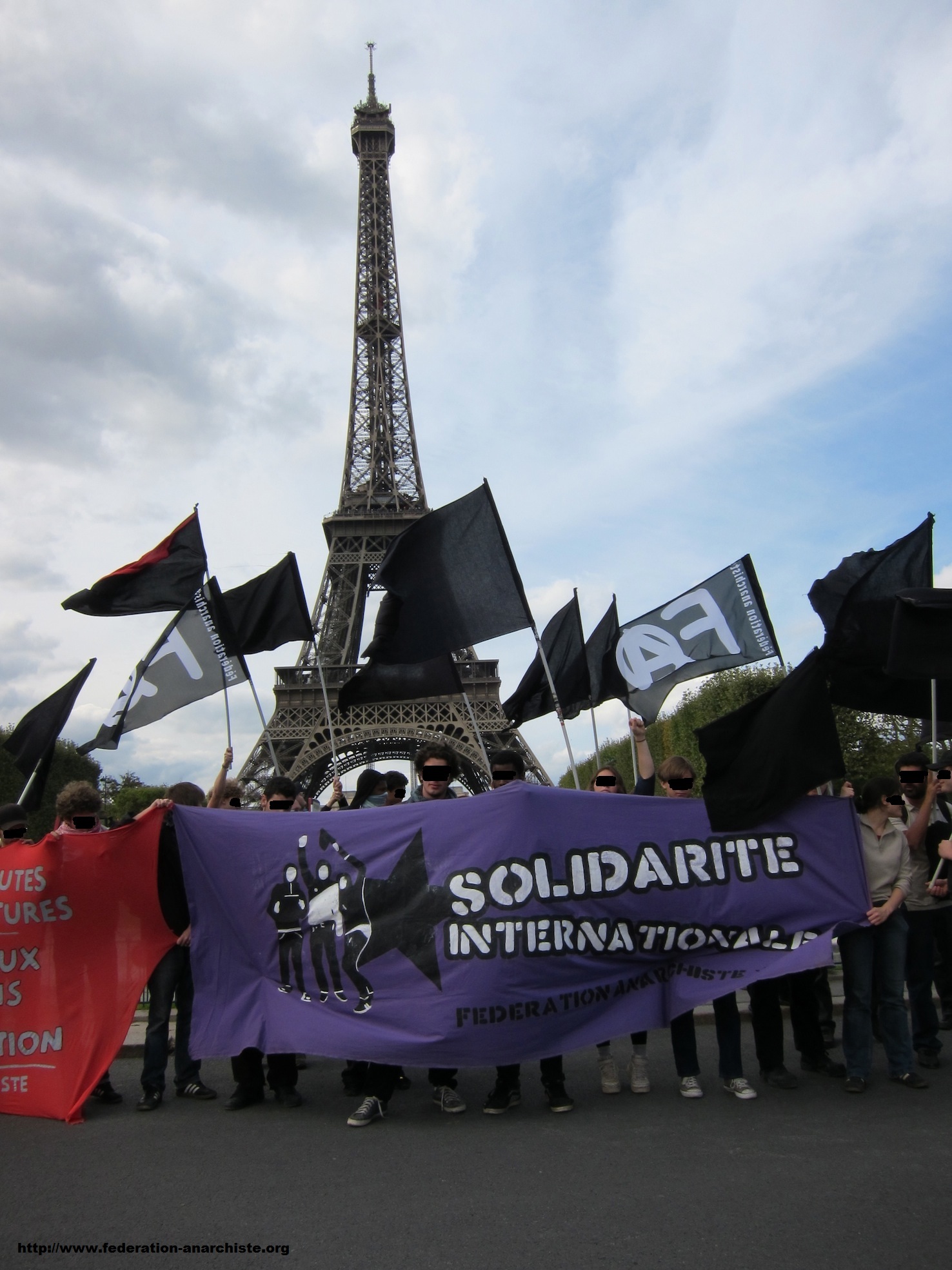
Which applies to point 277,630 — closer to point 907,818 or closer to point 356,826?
point 356,826

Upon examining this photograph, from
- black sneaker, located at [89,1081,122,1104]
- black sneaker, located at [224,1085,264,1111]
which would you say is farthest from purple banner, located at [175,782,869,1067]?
black sneaker, located at [89,1081,122,1104]

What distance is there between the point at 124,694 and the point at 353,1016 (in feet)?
15.3

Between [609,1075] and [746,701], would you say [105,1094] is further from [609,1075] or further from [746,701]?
[746,701]

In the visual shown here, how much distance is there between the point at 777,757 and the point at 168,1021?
14.3ft

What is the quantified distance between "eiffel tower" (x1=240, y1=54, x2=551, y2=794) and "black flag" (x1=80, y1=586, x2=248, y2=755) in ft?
78.2

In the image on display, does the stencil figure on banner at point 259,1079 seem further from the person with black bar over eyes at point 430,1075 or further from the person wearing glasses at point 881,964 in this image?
the person wearing glasses at point 881,964

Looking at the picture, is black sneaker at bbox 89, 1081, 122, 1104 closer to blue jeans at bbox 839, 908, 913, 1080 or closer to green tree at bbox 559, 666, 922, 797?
blue jeans at bbox 839, 908, 913, 1080

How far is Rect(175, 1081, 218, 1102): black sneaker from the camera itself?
7.02 metres

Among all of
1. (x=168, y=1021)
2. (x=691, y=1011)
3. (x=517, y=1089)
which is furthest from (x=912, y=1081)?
(x=168, y=1021)

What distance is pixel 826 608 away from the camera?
8625 millimetres

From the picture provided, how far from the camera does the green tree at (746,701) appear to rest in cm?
3145

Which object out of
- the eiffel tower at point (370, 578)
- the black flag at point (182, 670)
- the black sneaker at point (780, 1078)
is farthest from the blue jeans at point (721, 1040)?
the eiffel tower at point (370, 578)

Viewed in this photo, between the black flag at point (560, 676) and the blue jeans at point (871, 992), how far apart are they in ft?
12.1

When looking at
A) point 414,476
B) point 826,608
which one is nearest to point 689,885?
point 826,608
